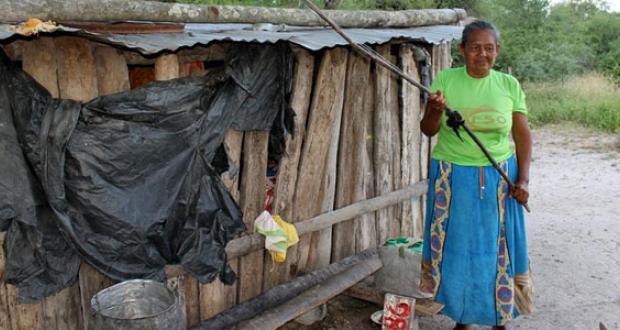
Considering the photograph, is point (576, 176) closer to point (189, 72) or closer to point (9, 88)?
point (189, 72)

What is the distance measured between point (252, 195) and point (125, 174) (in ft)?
3.35

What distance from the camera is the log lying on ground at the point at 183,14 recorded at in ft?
8.74

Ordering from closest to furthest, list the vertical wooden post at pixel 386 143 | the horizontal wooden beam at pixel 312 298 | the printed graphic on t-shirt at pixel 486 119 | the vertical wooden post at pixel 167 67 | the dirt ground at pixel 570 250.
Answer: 1. the vertical wooden post at pixel 167 67
2. the printed graphic on t-shirt at pixel 486 119
3. the horizontal wooden beam at pixel 312 298
4. the dirt ground at pixel 570 250
5. the vertical wooden post at pixel 386 143

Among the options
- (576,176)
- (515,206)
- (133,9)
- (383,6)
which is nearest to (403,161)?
Result: (515,206)

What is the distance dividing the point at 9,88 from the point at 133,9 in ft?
2.51

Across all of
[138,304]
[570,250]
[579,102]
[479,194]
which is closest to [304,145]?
[479,194]

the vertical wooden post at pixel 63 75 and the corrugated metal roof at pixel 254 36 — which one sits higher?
the corrugated metal roof at pixel 254 36

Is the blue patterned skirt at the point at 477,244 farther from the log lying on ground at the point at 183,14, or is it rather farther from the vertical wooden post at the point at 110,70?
the vertical wooden post at the point at 110,70

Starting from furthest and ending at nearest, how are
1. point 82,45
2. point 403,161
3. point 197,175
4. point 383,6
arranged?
point 383,6
point 403,161
point 197,175
point 82,45

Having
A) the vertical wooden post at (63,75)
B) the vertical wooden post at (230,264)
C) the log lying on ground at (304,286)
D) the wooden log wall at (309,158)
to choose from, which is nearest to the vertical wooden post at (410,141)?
the wooden log wall at (309,158)

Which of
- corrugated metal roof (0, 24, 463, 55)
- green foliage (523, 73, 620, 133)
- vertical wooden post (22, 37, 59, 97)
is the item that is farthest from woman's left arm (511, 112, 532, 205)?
green foliage (523, 73, 620, 133)

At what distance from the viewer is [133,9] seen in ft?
10.3

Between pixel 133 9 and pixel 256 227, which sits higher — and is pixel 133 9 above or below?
above

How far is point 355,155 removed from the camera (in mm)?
4676
